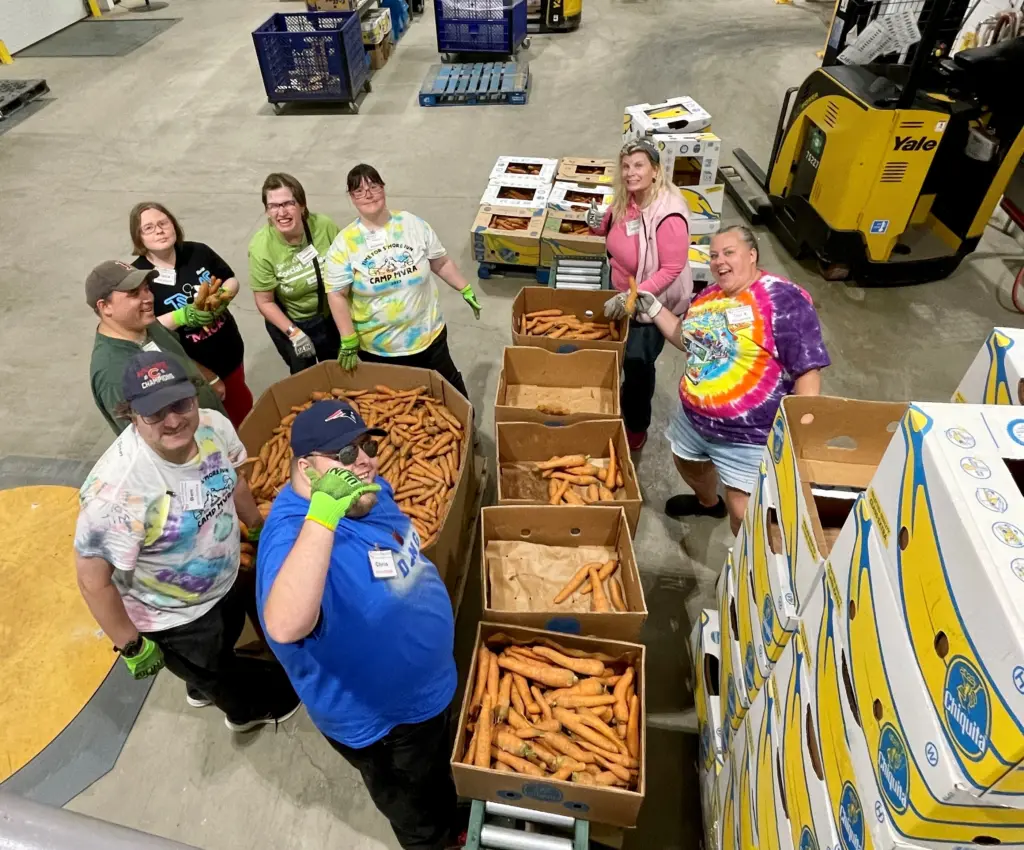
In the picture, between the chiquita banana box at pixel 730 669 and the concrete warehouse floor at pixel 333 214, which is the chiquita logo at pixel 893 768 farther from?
the concrete warehouse floor at pixel 333 214

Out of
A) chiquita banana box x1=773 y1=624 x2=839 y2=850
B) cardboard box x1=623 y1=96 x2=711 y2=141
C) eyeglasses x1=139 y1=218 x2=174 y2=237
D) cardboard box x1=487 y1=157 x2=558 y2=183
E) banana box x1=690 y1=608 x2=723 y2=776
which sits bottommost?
banana box x1=690 y1=608 x2=723 y2=776

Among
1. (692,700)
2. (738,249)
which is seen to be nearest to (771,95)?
(738,249)

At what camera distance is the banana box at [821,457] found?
1.80 metres

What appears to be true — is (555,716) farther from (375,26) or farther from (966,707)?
(375,26)

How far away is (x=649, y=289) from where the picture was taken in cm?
352

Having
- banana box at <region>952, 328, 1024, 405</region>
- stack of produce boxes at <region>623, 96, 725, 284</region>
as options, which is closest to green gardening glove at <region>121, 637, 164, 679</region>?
banana box at <region>952, 328, 1024, 405</region>

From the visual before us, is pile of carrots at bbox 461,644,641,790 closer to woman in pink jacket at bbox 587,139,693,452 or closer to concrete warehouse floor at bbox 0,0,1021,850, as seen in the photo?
concrete warehouse floor at bbox 0,0,1021,850

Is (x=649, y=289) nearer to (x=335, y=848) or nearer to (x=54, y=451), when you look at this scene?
(x=335, y=848)

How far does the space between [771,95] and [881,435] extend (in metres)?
Answer: 8.93

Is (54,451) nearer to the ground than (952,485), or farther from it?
nearer to the ground

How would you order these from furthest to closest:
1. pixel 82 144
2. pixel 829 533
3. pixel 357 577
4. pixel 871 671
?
pixel 82 144
pixel 829 533
pixel 357 577
pixel 871 671

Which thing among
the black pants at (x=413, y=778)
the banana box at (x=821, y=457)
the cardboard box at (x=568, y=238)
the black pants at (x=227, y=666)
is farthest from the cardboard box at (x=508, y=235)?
the black pants at (x=413, y=778)

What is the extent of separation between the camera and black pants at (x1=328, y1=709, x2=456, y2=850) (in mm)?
2156

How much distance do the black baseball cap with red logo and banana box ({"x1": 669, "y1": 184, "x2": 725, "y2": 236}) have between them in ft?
15.4
